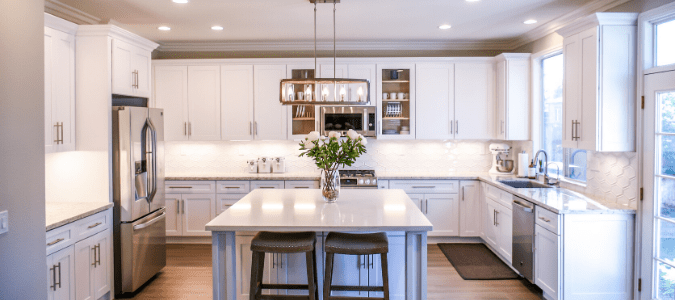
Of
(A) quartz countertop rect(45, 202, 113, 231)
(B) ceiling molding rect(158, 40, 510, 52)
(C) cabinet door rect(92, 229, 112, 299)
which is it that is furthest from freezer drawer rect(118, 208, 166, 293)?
(B) ceiling molding rect(158, 40, 510, 52)

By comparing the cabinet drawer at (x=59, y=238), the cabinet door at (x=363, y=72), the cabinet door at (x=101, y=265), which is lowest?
the cabinet door at (x=101, y=265)

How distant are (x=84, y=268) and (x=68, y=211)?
451mm

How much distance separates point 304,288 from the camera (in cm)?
323

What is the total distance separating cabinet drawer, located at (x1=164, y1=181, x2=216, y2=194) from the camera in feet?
17.8

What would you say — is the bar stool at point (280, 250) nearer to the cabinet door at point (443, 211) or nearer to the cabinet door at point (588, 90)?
the cabinet door at point (588, 90)

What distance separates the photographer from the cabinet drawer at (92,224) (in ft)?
10.7

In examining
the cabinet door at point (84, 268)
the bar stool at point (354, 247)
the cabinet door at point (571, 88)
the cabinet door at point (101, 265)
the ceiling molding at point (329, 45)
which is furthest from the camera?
the ceiling molding at point (329, 45)

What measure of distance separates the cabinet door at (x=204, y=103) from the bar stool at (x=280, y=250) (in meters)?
2.95

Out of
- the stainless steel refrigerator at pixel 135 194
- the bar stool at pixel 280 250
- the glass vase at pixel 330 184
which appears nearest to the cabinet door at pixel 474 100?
the glass vase at pixel 330 184

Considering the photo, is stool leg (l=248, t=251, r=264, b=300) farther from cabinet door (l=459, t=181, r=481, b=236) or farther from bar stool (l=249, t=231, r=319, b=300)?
cabinet door (l=459, t=181, r=481, b=236)

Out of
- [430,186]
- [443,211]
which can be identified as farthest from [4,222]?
[443,211]

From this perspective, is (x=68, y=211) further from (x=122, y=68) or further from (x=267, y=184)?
(x=267, y=184)

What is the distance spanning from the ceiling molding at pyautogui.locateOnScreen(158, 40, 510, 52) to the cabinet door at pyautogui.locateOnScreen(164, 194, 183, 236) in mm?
2019

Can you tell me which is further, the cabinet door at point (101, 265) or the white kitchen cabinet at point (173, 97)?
the white kitchen cabinet at point (173, 97)
